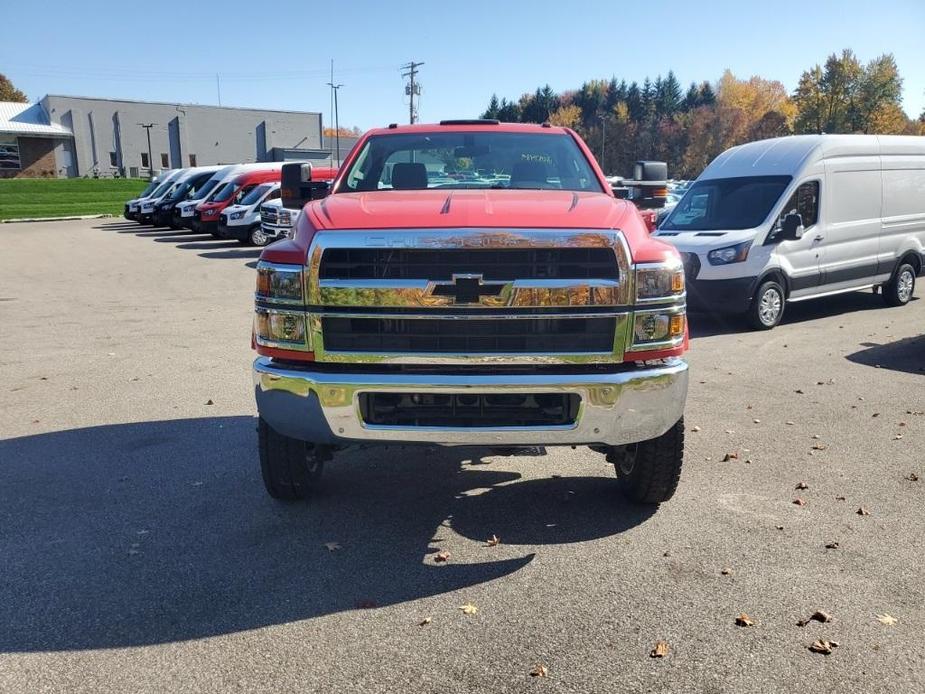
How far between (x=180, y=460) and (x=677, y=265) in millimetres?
3588

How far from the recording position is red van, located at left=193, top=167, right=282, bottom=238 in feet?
85.6

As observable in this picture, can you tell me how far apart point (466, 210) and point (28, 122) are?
81.6m

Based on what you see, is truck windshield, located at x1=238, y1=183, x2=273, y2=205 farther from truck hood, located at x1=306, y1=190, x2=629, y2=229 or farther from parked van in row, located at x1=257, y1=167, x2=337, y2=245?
truck hood, located at x1=306, y1=190, x2=629, y2=229

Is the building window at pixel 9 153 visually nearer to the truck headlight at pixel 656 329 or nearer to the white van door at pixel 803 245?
the white van door at pixel 803 245

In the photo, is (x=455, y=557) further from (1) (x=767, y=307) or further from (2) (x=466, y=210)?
(1) (x=767, y=307)

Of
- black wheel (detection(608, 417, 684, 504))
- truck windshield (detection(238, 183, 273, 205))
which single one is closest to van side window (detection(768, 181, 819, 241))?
black wheel (detection(608, 417, 684, 504))

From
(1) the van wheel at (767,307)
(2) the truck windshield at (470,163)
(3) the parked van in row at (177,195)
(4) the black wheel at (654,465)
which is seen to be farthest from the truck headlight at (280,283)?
(3) the parked van in row at (177,195)

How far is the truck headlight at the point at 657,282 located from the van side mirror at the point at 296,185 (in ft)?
8.39

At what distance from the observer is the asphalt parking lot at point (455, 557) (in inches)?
123

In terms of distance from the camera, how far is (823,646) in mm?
3205

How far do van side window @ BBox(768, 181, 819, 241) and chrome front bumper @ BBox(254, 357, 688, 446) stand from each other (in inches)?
314

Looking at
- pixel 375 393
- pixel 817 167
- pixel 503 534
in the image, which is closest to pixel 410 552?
pixel 503 534

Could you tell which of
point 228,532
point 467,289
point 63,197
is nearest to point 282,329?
point 467,289

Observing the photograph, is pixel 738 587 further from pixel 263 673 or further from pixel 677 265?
pixel 263 673
